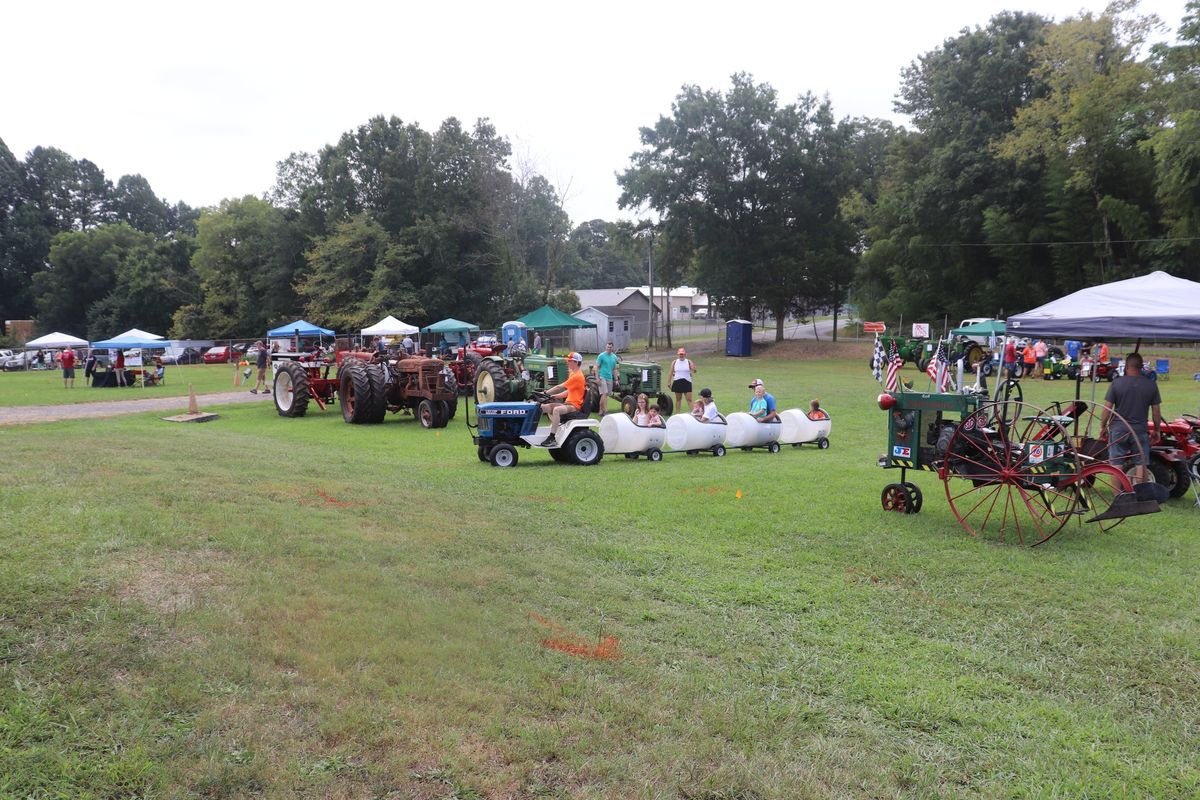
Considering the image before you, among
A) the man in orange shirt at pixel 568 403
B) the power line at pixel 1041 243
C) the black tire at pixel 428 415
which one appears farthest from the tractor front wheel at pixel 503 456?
the power line at pixel 1041 243

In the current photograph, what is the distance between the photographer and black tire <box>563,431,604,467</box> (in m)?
12.7

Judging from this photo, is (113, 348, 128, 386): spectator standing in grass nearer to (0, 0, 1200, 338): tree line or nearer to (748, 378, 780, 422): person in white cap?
(0, 0, 1200, 338): tree line

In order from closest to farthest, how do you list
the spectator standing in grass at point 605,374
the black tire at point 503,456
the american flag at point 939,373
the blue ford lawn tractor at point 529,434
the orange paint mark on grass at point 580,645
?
the orange paint mark on grass at point 580,645
the black tire at point 503,456
the blue ford lawn tractor at point 529,434
the american flag at point 939,373
the spectator standing in grass at point 605,374

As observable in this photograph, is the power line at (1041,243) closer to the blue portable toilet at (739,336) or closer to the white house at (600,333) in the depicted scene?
the blue portable toilet at (739,336)

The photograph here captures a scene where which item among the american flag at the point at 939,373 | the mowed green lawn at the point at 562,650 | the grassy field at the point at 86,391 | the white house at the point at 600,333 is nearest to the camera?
the mowed green lawn at the point at 562,650

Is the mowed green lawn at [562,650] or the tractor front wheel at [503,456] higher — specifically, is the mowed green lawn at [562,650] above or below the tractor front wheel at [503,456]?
below

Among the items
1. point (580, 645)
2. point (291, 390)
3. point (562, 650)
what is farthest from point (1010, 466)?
point (291, 390)

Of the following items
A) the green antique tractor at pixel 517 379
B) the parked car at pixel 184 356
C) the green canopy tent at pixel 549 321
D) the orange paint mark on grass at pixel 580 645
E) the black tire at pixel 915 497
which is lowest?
the orange paint mark on grass at pixel 580 645

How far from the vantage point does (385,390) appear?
721 inches

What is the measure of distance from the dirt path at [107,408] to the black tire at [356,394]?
4.92m

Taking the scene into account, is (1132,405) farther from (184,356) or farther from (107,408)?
(184,356)

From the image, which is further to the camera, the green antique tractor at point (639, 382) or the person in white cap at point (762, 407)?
the green antique tractor at point (639, 382)

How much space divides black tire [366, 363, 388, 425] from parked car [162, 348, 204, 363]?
136 ft

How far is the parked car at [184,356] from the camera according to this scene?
54.6 metres
